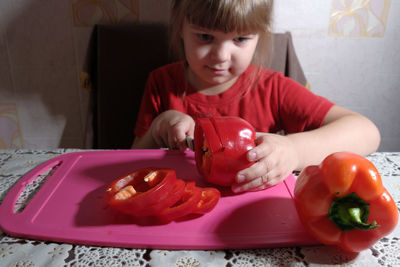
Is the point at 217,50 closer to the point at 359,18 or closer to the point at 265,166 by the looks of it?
the point at 265,166

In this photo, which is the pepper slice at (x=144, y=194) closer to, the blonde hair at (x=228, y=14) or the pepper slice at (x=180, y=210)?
the pepper slice at (x=180, y=210)

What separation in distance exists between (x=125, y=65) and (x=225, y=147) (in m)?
0.66

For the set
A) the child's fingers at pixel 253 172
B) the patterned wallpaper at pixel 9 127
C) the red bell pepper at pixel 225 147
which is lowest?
the patterned wallpaper at pixel 9 127

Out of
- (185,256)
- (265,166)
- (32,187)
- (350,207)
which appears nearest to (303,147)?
(265,166)

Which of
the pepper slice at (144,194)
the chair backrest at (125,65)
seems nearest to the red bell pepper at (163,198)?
the pepper slice at (144,194)

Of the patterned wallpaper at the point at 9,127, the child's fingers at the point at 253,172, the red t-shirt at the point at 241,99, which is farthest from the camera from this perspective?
the patterned wallpaper at the point at 9,127

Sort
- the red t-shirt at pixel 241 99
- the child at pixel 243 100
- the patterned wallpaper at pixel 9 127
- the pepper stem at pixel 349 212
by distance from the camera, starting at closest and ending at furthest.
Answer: the pepper stem at pixel 349 212
the child at pixel 243 100
the red t-shirt at pixel 241 99
the patterned wallpaper at pixel 9 127

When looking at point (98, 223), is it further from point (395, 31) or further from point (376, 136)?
point (395, 31)

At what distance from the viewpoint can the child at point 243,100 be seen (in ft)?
2.20

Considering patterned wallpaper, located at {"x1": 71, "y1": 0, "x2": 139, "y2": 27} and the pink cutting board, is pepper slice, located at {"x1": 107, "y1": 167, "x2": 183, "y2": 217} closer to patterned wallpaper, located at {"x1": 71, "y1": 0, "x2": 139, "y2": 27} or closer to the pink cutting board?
the pink cutting board

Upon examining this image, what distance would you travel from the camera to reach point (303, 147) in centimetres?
71

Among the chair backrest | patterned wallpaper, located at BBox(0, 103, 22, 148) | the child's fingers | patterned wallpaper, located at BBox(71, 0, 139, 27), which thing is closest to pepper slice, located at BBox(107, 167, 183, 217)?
the child's fingers

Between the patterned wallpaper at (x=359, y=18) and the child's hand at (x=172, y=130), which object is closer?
the child's hand at (x=172, y=130)

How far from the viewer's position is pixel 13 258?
456 mm
